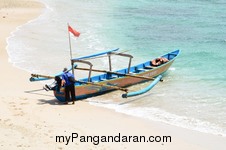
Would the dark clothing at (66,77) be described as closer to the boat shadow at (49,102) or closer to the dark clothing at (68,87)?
the dark clothing at (68,87)

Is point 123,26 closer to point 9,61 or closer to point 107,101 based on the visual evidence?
point 9,61

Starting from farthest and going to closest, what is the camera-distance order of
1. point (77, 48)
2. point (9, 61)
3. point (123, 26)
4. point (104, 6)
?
point (104, 6) → point (123, 26) → point (77, 48) → point (9, 61)

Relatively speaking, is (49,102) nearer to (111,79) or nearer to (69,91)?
(69,91)

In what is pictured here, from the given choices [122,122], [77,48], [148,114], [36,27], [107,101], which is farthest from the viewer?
[36,27]

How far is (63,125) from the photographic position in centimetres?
1416

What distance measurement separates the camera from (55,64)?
23.1 m

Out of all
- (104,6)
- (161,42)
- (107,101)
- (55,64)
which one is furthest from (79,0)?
(107,101)

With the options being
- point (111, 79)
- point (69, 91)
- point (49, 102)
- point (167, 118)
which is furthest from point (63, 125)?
point (111, 79)

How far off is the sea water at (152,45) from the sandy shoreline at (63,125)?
0.83 m

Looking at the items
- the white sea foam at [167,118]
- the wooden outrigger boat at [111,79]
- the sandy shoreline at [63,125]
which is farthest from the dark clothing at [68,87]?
the white sea foam at [167,118]

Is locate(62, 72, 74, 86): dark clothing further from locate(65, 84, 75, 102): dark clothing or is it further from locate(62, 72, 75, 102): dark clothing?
locate(65, 84, 75, 102): dark clothing

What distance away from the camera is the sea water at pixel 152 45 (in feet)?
55.0

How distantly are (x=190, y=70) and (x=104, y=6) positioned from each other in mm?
30541

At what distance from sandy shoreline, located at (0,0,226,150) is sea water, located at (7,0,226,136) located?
32.8 inches
